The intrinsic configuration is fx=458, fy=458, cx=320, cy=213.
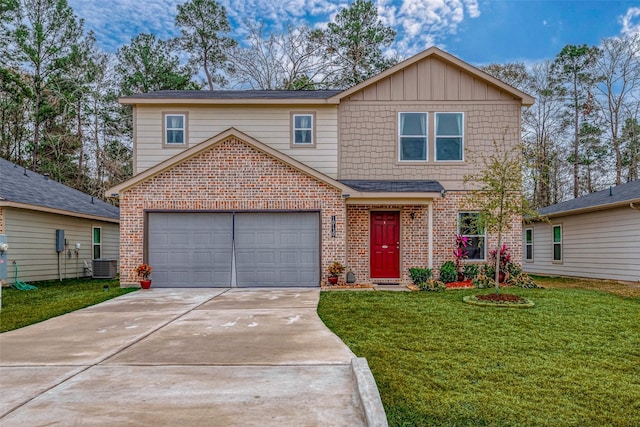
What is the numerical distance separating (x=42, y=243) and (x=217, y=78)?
1690cm

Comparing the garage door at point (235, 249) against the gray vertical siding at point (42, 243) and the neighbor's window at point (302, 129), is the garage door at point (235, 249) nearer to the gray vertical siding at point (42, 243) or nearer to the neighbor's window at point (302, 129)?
the neighbor's window at point (302, 129)

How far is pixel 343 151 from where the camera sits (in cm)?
1383

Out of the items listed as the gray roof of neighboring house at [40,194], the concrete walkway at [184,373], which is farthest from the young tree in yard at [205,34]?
the concrete walkway at [184,373]

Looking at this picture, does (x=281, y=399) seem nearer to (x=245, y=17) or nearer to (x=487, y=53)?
(x=245, y=17)

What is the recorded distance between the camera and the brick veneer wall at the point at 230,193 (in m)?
12.3

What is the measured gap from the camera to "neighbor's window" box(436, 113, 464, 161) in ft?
45.0

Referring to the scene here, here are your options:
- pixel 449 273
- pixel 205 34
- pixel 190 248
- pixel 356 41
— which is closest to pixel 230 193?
pixel 190 248

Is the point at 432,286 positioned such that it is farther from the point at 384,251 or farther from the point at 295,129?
the point at 295,129

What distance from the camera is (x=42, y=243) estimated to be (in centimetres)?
1469

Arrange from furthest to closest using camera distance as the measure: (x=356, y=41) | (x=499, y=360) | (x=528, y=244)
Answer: (x=356, y=41), (x=528, y=244), (x=499, y=360)

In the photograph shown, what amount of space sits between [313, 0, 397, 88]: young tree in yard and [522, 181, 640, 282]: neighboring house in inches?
512

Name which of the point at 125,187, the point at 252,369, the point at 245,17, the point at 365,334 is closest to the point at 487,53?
the point at 245,17

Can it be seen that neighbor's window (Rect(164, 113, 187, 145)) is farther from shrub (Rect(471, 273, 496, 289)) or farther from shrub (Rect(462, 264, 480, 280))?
shrub (Rect(471, 273, 496, 289))

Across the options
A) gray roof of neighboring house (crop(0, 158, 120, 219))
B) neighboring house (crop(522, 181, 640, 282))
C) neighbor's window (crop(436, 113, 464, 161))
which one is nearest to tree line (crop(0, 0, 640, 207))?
neighboring house (crop(522, 181, 640, 282))
